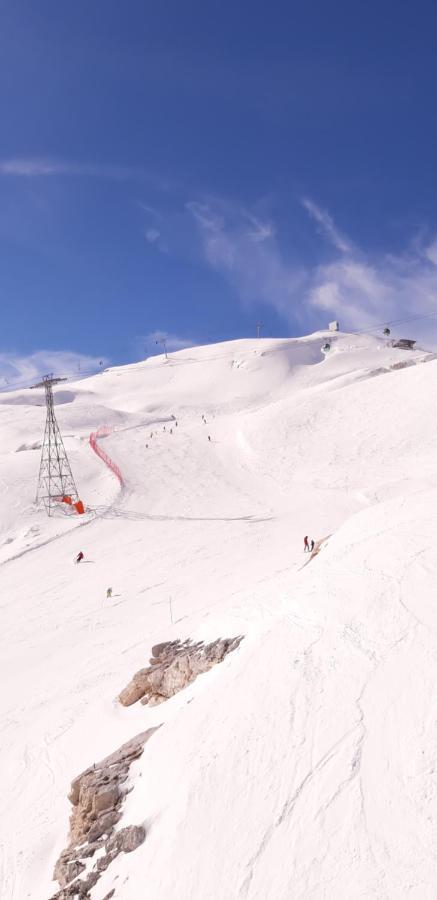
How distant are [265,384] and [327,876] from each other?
323 feet

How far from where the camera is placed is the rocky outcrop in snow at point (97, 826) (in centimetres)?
764

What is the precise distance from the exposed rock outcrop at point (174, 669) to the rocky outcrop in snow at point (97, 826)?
1631 millimetres

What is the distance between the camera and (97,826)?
8.38 meters

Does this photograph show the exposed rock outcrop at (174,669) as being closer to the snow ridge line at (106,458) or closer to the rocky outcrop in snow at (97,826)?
the rocky outcrop in snow at (97,826)

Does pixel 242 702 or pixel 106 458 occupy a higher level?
pixel 106 458

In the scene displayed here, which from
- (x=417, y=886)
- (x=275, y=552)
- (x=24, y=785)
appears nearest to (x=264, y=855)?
(x=417, y=886)

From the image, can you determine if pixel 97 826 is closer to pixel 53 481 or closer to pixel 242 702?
pixel 242 702

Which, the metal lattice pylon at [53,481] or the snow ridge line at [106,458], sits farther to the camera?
the snow ridge line at [106,458]

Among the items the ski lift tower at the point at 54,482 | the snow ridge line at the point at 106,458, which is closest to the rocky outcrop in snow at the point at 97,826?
the ski lift tower at the point at 54,482

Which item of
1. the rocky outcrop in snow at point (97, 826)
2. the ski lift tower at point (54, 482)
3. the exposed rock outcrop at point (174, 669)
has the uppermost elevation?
the ski lift tower at point (54, 482)

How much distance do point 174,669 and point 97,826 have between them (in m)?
3.97

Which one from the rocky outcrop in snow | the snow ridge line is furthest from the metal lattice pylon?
the rocky outcrop in snow

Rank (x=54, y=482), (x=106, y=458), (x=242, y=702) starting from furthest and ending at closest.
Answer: (x=106, y=458)
(x=54, y=482)
(x=242, y=702)

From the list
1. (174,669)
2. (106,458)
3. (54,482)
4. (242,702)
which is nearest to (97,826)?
(242,702)
